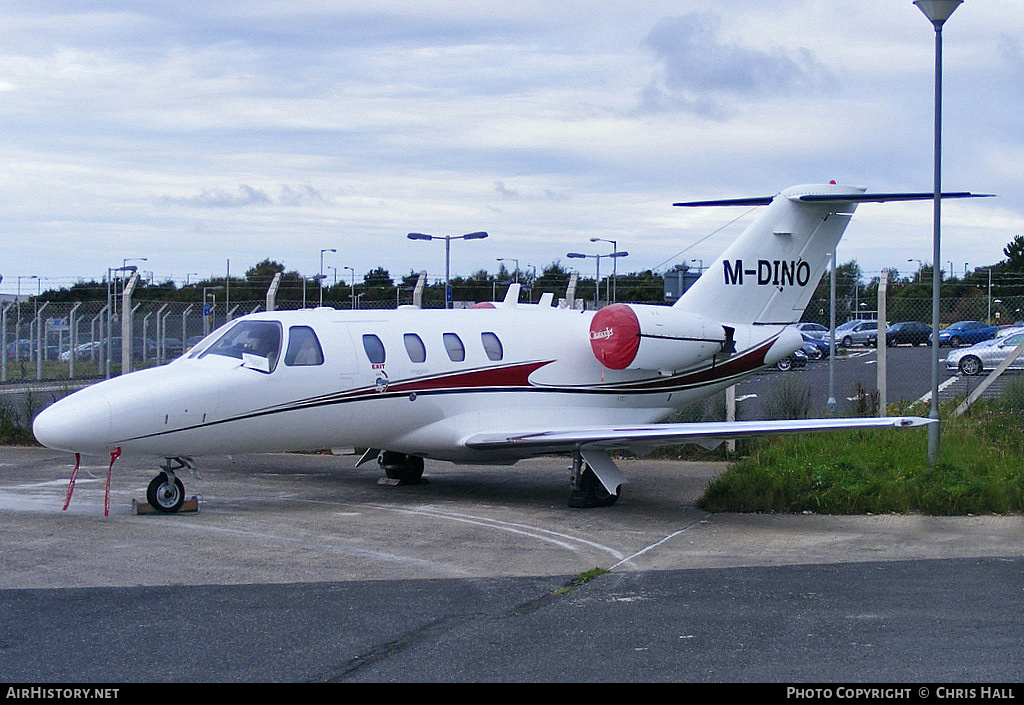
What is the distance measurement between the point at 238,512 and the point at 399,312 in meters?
3.41

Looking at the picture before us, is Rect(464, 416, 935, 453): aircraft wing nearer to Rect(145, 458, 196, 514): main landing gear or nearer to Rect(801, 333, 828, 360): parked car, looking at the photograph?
Rect(145, 458, 196, 514): main landing gear

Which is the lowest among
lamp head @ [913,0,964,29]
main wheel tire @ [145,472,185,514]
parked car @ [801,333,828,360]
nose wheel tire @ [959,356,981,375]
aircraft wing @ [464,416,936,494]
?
main wheel tire @ [145,472,185,514]

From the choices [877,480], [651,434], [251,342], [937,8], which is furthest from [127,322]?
[937,8]

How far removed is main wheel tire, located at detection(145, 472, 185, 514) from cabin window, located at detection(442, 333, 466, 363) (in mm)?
3741

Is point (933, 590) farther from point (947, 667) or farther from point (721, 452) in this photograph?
point (721, 452)

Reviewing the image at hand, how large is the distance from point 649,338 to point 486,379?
226 cm

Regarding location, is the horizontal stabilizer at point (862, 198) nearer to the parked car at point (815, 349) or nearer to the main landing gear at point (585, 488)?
the main landing gear at point (585, 488)

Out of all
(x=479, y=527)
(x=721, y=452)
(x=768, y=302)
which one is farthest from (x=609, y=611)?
(x=721, y=452)

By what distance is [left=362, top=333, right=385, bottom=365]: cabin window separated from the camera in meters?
13.9

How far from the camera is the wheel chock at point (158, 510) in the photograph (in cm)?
1256

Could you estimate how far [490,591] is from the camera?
28.9 ft

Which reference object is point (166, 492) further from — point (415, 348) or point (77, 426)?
point (415, 348)

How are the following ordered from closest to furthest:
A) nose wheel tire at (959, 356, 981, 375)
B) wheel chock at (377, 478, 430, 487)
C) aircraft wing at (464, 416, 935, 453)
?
aircraft wing at (464, 416, 935, 453), wheel chock at (377, 478, 430, 487), nose wheel tire at (959, 356, 981, 375)

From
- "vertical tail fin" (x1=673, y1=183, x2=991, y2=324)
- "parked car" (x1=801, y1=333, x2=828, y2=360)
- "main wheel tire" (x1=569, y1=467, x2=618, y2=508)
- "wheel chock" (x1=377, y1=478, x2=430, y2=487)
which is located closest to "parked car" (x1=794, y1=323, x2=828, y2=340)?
"parked car" (x1=801, y1=333, x2=828, y2=360)
